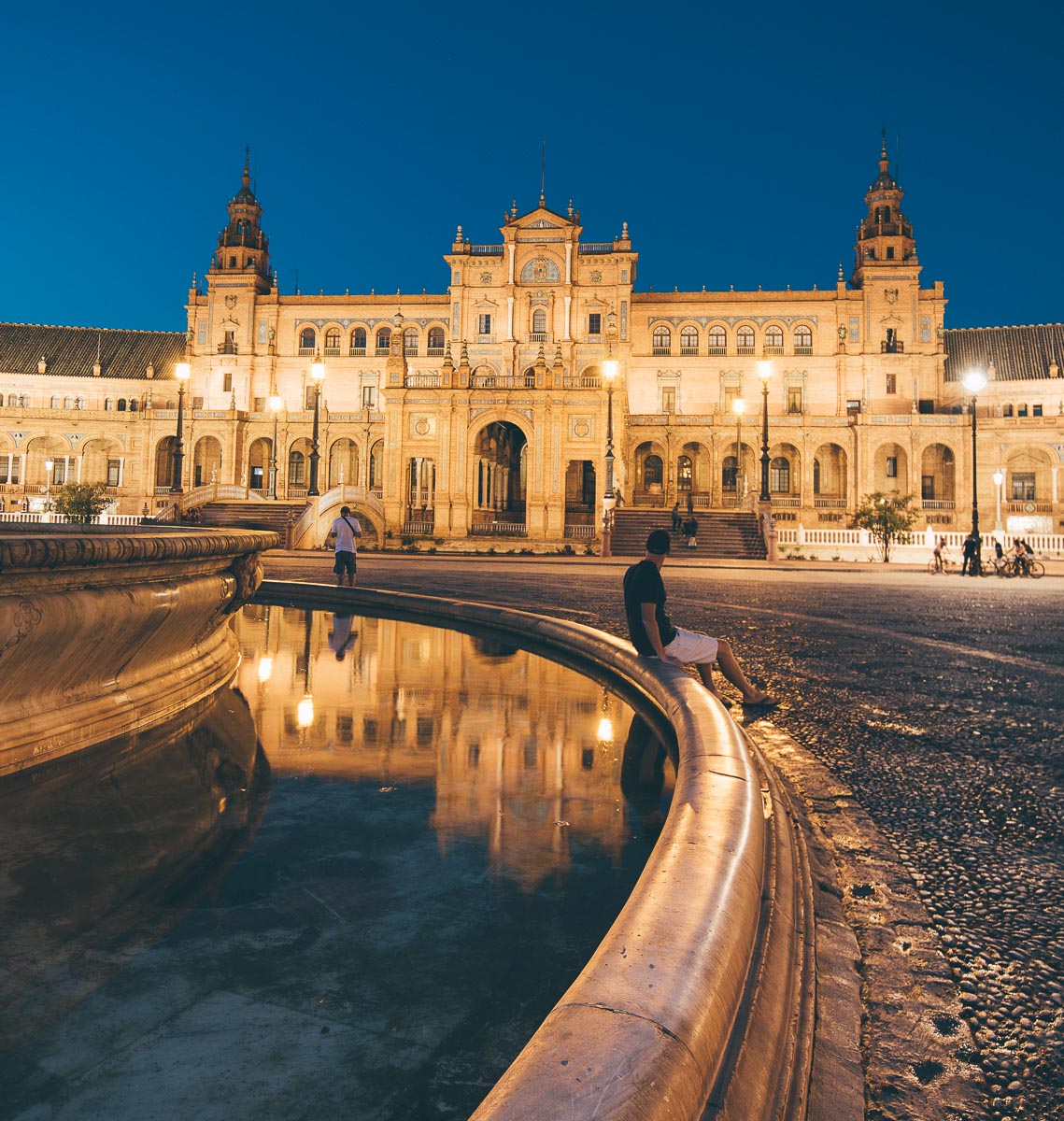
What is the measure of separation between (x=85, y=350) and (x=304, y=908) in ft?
253

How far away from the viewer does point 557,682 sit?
5.79 metres

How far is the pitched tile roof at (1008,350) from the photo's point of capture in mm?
57188

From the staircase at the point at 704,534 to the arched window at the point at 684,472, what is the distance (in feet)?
51.1

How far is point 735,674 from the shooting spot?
208 inches

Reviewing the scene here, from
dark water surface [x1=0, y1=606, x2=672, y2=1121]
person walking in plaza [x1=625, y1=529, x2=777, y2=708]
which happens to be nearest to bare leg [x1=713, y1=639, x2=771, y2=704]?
person walking in plaza [x1=625, y1=529, x2=777, y2=708]

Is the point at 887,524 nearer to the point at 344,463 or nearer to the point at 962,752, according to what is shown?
the point at 962,752

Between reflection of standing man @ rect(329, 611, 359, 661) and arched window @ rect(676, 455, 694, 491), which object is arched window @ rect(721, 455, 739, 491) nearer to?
arched window @ rect(676, 455, 694, 491)

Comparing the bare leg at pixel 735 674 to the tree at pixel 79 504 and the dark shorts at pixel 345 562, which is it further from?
the tree at pixel 79 504

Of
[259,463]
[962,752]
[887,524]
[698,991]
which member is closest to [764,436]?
[887,524]

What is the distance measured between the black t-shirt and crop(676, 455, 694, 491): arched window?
47150mm

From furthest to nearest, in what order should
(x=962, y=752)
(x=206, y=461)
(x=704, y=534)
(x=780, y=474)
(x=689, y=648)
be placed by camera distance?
(x=206, y=461) < (x=780, y=474) < (x=704, y=534) < (x=689, y=648) < (x=962, y=752)

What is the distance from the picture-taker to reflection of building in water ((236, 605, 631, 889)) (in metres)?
3.01

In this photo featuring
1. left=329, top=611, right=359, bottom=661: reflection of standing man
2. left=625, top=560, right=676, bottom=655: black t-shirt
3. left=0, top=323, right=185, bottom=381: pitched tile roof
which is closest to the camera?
left=625, top=560, right=676, bottom=655: black t-shirt

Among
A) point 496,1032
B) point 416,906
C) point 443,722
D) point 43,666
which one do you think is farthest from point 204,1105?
point 443,722
